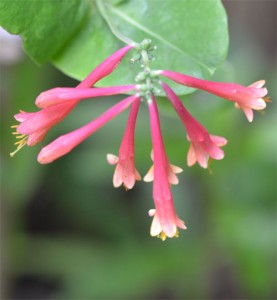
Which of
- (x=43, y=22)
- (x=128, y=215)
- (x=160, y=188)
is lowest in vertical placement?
(x=160, y=188)

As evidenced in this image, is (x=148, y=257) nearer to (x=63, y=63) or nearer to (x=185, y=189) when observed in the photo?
(x=185, y=189)

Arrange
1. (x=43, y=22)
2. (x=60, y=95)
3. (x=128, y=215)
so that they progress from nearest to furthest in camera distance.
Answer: (x=60, y=95) < (x=43, y=22) < (x=128, y=215)

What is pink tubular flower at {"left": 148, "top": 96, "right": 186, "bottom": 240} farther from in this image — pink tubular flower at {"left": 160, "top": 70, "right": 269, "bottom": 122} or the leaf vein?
the leaf vein

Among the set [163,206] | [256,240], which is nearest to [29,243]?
[256,240]

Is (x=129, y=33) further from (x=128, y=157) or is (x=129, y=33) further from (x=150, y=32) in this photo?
(x=128, y=157)

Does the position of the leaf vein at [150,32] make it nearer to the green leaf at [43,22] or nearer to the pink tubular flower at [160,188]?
the green leaf at [43,22]

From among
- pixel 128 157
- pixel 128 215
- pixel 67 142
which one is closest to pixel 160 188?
pixel 128 157

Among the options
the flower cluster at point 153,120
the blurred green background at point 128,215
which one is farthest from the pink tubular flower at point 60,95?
the blurred green background at point 128,215
